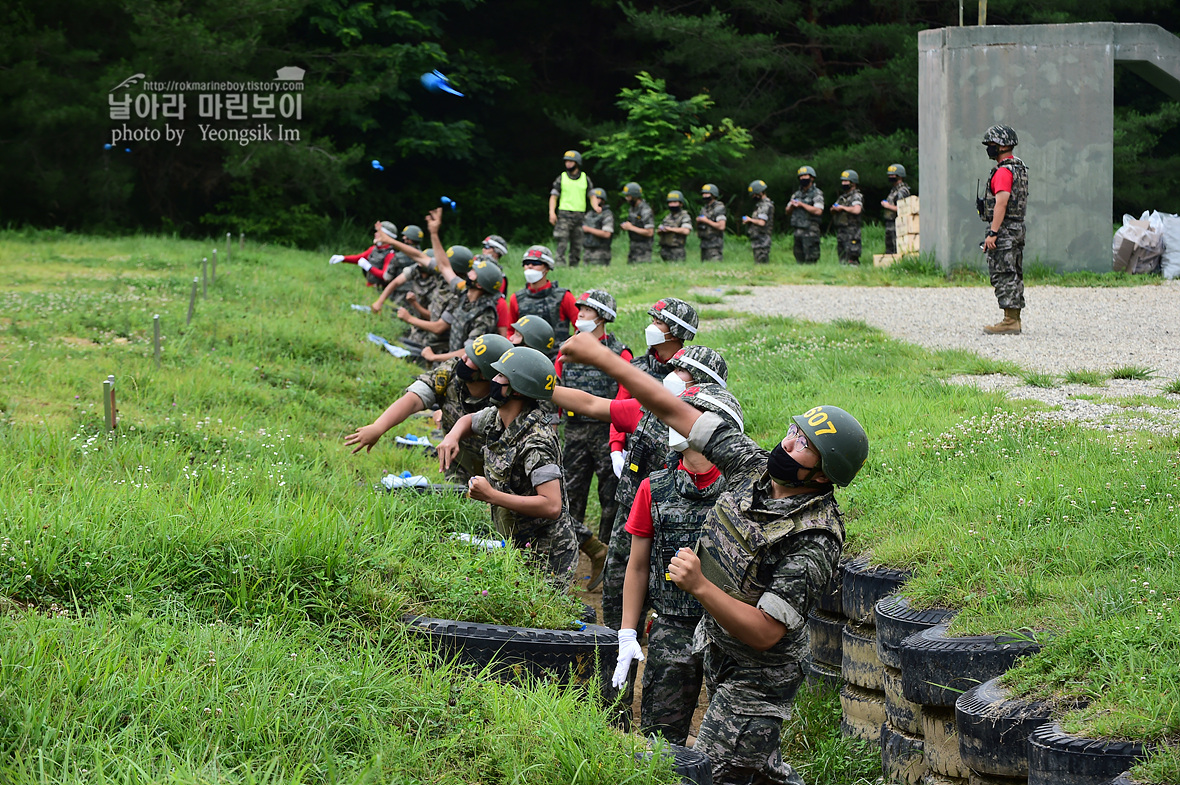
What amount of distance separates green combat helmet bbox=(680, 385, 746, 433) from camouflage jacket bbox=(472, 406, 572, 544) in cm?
129

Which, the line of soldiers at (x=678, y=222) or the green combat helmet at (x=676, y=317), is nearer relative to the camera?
the green combat helmet at (x=676, y=317)

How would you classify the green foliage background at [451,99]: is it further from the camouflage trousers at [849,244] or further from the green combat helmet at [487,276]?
the green combat helmet at [487,276]

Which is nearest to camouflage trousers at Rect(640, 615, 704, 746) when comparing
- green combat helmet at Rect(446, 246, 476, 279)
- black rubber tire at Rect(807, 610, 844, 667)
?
black rubber tire at Rect(807, 610, 844, 667)

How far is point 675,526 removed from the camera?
4984 millimetres

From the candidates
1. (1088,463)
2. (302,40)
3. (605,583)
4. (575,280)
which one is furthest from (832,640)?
(302,40)

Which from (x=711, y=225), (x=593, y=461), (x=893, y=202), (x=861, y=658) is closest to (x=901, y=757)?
(x=861, y=658)

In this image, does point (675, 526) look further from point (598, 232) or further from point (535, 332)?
point (598, 232)

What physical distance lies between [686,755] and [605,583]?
7.71ft

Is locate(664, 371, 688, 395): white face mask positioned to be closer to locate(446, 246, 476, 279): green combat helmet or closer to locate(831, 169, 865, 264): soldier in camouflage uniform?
locate(446, 246, 476, 279): green combat helmet

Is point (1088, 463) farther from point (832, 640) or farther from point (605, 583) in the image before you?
point (605, 583)

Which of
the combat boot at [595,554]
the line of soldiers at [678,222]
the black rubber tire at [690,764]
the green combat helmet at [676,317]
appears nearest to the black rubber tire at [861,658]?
the black rubber tire at [690,764]

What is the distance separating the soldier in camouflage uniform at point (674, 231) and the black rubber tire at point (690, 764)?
61.6 ft

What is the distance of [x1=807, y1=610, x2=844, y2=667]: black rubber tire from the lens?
617 centimetres

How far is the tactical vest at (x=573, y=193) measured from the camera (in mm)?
22047
